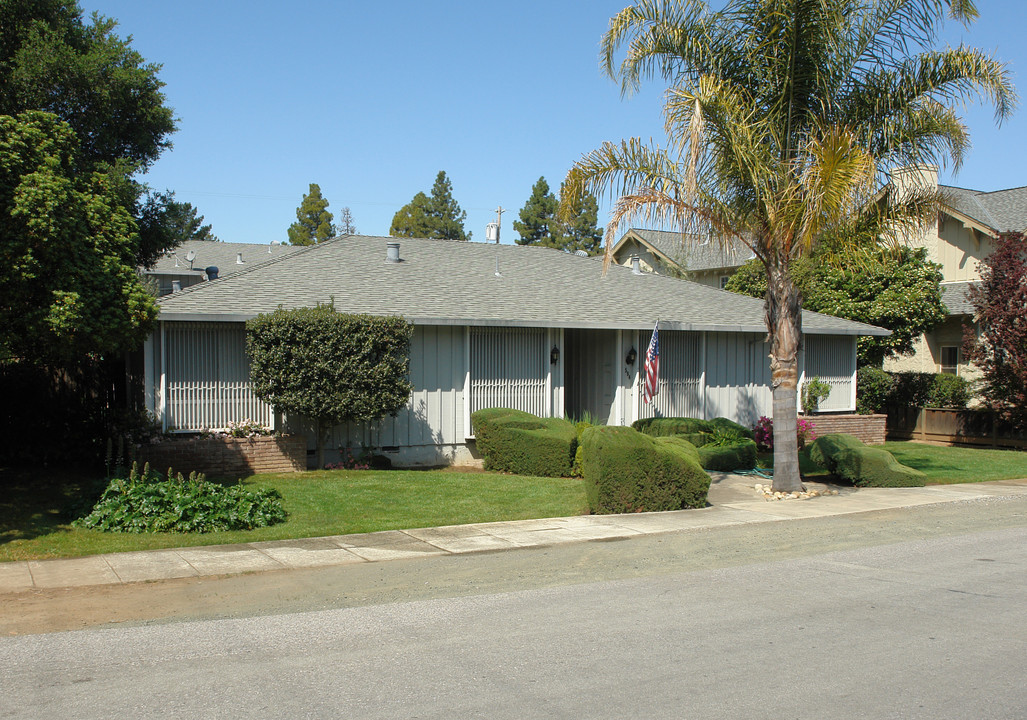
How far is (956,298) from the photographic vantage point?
28875mm

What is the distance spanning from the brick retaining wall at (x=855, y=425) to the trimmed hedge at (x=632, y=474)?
9609mm

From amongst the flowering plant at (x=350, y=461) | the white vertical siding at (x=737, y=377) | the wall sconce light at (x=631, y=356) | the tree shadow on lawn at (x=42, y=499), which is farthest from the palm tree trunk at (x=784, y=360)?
the tree shadow on lawn at (x=42, y=499)

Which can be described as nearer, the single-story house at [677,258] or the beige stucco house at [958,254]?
the beige stucco house at [958,254]

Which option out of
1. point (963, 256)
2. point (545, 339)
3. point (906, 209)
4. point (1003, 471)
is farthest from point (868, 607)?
point (963, 256)

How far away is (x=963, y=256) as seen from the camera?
30.2 meters

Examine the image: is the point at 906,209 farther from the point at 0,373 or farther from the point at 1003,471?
the point at 0,373

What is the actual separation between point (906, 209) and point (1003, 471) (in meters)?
7.39

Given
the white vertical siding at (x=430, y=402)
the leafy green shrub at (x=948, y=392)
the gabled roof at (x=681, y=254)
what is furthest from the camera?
the gabled roof at (x=681, y=254)

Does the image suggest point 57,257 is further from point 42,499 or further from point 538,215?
point 538,215

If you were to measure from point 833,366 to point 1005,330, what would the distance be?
426 cm

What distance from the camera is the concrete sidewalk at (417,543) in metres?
8.50

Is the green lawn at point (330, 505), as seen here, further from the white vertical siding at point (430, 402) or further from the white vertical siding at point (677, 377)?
the white vertical siding at point (677, 377)

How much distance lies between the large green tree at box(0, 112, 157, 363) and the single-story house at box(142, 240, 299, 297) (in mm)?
27571

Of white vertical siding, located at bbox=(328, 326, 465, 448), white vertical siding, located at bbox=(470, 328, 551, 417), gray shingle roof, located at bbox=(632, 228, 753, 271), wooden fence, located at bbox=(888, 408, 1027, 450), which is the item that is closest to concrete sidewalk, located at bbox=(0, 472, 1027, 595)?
white vertical siding, located at bbox=(470, 328, 551, 417)
